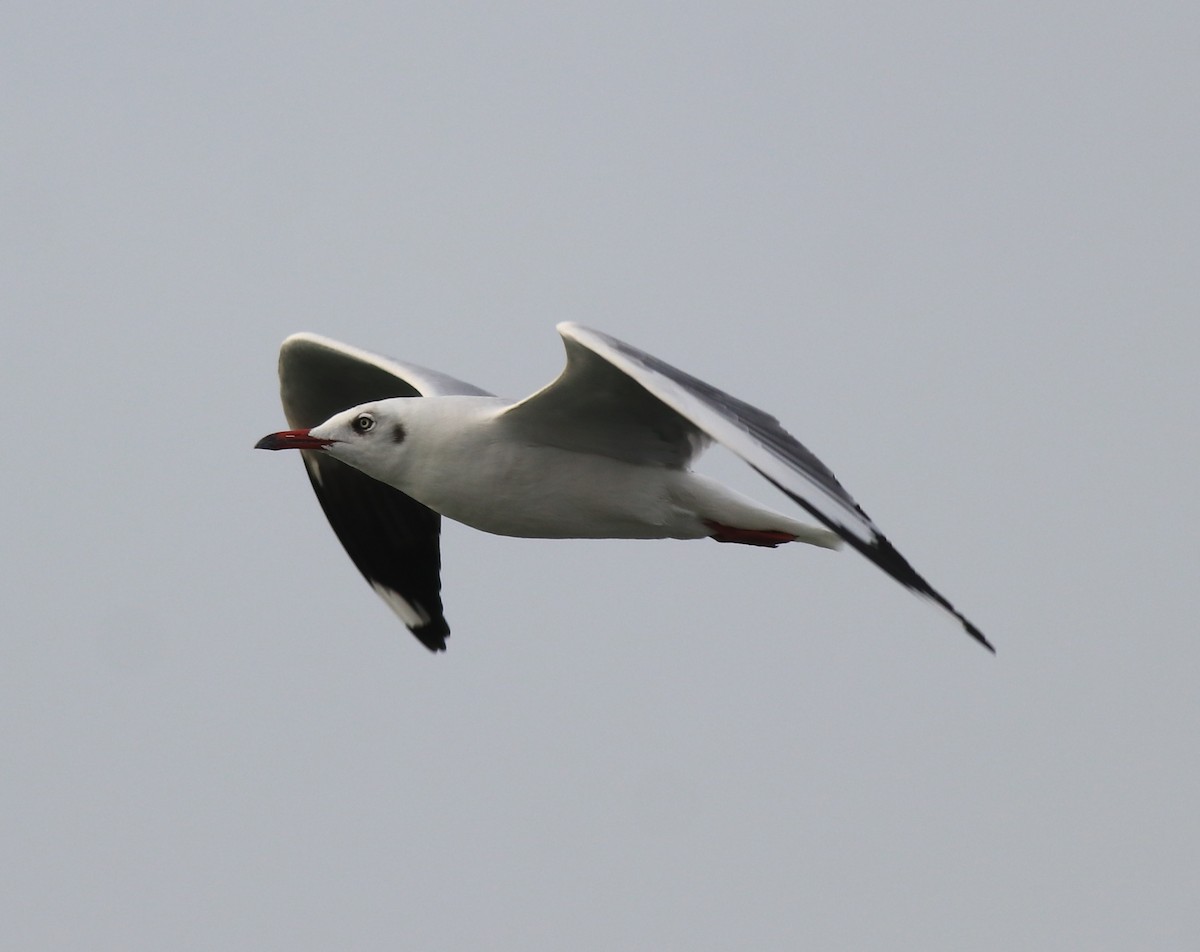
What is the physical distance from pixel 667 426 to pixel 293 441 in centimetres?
167

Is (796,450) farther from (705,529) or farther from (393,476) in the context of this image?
(393,476)

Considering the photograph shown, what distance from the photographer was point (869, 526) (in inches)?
267

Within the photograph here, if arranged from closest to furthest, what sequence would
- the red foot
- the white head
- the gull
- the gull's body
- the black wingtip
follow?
the black wingtip, the gull, the gull's body, the white head, the red foot

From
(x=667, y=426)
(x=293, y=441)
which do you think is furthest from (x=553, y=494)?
(x=293, y=441)

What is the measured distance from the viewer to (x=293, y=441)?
8344 millimetres

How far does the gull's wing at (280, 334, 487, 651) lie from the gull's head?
2.07m

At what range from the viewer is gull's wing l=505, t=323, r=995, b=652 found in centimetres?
643

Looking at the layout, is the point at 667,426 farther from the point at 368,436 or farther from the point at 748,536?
the point at 368,436

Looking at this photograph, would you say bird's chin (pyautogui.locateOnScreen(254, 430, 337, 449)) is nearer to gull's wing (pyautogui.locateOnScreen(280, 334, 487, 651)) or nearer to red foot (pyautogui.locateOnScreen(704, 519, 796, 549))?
red foot (pyautogui.locateOnScreen(704, 519, 796, 549))

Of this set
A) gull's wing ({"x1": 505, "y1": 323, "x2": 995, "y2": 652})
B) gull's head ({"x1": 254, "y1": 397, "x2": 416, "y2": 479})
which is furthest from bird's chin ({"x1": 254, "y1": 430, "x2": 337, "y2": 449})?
gull's wing ({"x1": 505, "y1": 323, "x2": 995, "y2": 652})

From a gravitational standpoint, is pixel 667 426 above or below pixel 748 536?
above

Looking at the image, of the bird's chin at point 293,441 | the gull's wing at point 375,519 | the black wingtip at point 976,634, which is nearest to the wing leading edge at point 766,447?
the black wingtip at point 976,634

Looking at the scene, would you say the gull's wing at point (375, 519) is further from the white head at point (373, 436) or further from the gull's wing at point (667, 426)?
the gull's wing at point (667, 426)

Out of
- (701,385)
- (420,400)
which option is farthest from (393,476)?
(701,385)
